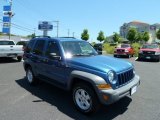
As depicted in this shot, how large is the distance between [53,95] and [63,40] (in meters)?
1.74

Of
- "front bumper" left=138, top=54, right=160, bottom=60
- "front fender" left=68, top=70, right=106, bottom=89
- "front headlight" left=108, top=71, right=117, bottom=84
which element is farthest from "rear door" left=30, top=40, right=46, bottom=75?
"front bumper" left=138, top=54, right=160, bottom=60

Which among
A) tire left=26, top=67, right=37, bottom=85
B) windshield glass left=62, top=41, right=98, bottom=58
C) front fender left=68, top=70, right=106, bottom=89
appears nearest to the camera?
front fender left=68, top=70, right=106, bottom=89

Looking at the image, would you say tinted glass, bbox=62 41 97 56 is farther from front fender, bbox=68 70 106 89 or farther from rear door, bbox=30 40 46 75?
rear door, bbox=30 40 46 75

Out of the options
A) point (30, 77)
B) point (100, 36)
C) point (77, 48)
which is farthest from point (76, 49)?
point (100, 36)

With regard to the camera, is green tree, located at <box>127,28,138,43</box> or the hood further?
green tree, located at <box>127,28,138,43</box>

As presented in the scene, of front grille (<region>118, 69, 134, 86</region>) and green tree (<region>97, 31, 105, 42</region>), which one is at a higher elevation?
green tree (<region>97, 31, 105, 42</region>)

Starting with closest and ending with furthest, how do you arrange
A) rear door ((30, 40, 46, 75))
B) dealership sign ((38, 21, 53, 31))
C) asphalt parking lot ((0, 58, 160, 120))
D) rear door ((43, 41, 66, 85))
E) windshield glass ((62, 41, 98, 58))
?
asphalt parking lot ((0, 58, 160, 120))
rear door ((43, 41, 66, 85))
windshield glass ((62, 41, 98, 58))
rear door ((30, 40, 46, 75))
dealership sign ((38, 21, 53, 31))

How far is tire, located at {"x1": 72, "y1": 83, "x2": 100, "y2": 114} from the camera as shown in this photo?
507cm

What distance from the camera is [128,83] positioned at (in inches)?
219

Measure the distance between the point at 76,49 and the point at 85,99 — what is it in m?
1.72

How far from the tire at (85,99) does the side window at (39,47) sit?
231 cm

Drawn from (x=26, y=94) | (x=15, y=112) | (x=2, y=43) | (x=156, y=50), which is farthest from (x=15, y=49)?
(x=156, y=50)

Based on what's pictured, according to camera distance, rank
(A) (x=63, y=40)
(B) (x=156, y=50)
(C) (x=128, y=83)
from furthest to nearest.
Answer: (B) (x=156, y=50) → (A) (x=63, y=40) → (C) (x=128, y=83)

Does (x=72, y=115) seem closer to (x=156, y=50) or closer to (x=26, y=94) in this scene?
(x=26, y=94)
